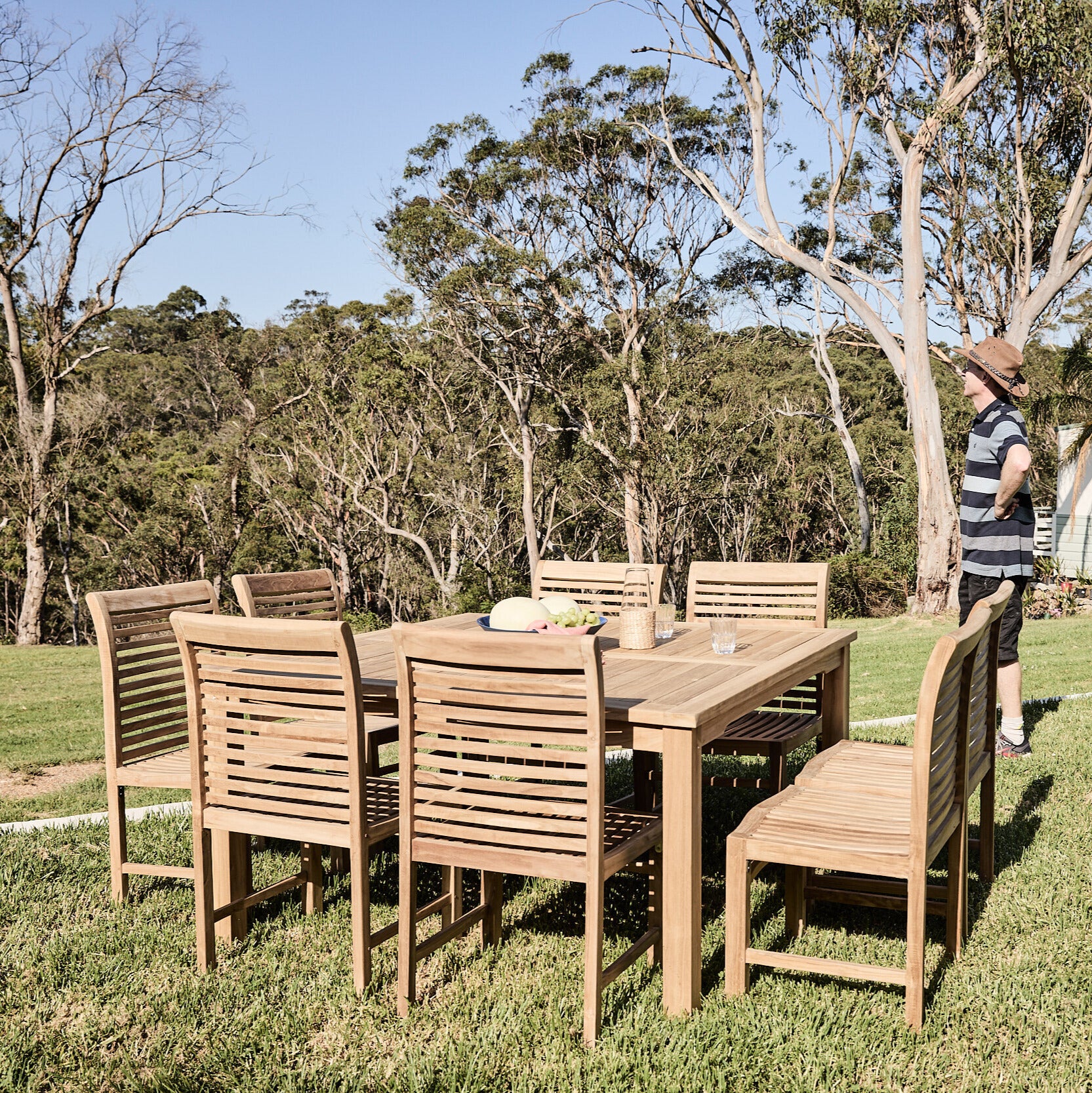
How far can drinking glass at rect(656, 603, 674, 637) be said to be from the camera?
397 centimetres

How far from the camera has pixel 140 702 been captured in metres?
3.75

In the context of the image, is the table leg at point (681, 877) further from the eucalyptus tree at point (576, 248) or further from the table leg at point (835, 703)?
the eucalyptus tree at point (576, 248)

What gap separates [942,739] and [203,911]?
2116mm

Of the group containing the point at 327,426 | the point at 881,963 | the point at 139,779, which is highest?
the point at 327,426

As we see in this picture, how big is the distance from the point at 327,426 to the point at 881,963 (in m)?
21.0

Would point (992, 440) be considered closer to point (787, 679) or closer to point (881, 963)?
point (787, 679)

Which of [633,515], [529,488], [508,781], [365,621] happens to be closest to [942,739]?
[508,781]

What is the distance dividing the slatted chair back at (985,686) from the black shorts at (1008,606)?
130 centimetres

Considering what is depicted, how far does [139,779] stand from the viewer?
11.6 ft

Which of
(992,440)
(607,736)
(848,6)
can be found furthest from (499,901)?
(848,6)

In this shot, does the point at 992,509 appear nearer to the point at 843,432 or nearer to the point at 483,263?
the point at 483,263

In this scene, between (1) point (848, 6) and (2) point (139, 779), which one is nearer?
(2) point (139, 779)

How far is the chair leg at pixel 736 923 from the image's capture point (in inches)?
108

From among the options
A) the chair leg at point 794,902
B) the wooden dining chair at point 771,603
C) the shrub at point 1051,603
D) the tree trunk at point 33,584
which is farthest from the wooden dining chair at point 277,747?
the tree trunk at point 33,584
